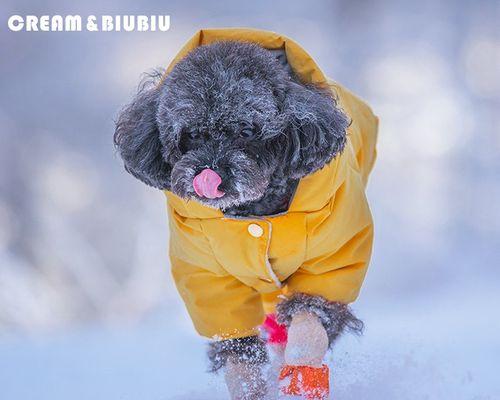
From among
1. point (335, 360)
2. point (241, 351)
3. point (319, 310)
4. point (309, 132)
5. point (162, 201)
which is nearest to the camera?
point (309, 132)

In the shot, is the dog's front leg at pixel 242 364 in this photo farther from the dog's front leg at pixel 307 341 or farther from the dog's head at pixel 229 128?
the dog's head at pixel 229 128

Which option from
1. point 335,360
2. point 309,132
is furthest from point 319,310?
point 309,132

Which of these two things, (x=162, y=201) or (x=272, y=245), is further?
(x=162, y=201)

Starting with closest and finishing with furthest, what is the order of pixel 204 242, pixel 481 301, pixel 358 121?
1. pixel 204 242
2. pixel 358 121
3. pixel 481 301

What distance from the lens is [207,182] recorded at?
2.03 meters

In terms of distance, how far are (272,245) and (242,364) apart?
39 cm

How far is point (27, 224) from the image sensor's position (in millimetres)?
4172

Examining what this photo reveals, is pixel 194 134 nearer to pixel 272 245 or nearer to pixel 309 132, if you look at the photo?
pixel 309 132

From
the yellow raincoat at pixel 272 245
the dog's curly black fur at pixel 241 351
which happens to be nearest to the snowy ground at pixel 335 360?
the dog's curly black fur at pixel 241 351

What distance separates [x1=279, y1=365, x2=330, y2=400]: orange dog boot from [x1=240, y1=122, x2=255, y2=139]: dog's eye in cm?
65

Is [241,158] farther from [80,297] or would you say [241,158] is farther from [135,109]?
[80,297]

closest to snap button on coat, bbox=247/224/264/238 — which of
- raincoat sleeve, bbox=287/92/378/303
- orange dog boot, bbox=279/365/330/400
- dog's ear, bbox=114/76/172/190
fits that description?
raincoat sleeve, bbox=287/92/378/303

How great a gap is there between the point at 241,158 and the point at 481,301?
1.99m

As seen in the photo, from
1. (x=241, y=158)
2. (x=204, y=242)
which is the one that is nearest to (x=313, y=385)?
(x=204, y=242)
